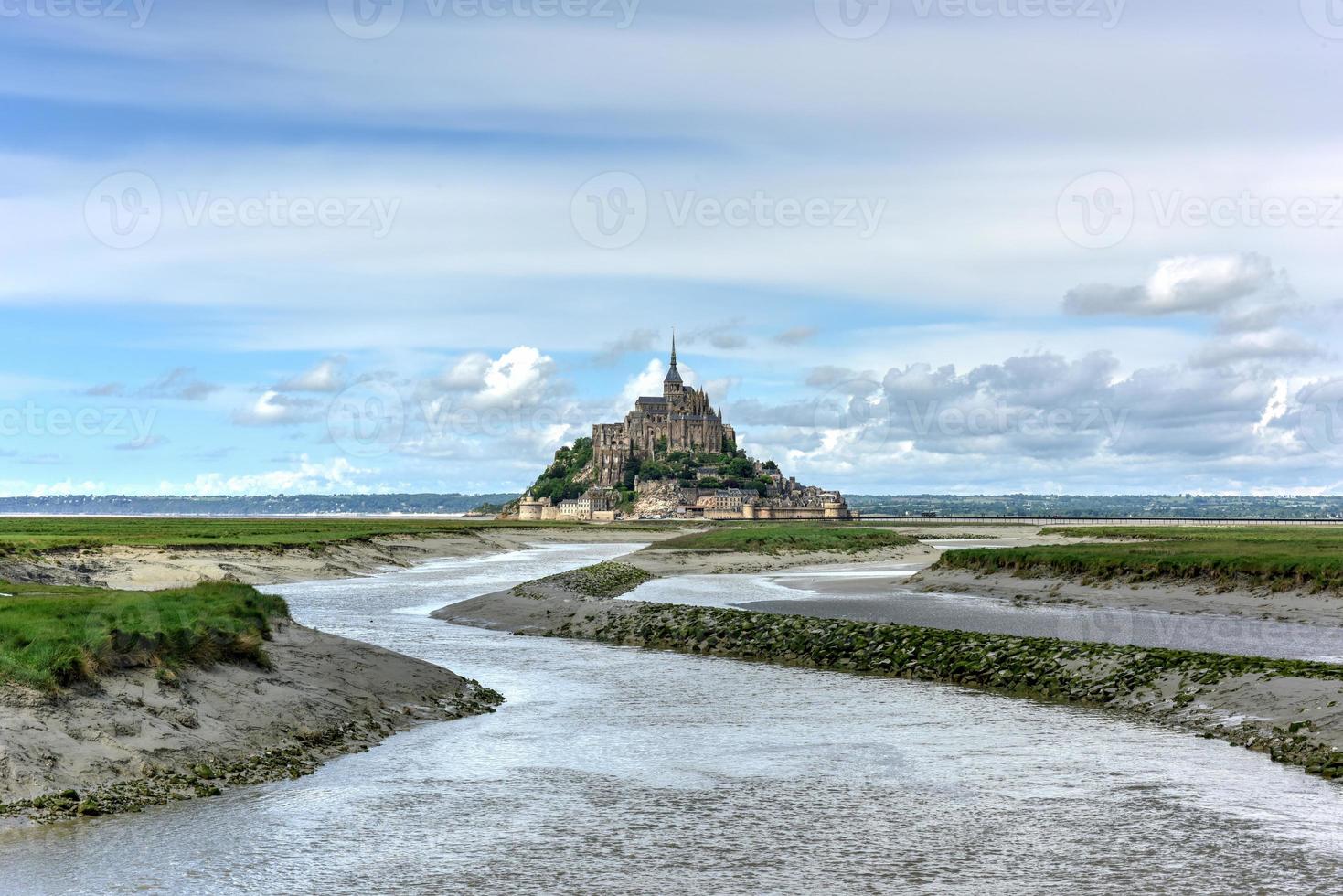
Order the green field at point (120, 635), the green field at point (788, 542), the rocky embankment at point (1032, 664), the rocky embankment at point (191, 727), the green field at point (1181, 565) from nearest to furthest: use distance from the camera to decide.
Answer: the rocky embankment at point (191, 727) < the green field at point (120, 635) < the rocky embankment at point (1032, 664) < the green field at point (1181, 565) < the green field at point (788, 542)

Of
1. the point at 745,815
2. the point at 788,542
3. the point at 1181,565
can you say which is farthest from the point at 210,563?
the point at 745,815

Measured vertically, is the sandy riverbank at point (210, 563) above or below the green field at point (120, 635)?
below

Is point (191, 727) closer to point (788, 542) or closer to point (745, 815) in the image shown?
point (745, 815)

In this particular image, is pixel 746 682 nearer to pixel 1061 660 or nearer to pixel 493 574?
pixel 1061 660

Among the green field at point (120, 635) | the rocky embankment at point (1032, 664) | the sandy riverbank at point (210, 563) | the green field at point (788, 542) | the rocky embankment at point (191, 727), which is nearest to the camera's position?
the rocky embankment at point (191, 727)

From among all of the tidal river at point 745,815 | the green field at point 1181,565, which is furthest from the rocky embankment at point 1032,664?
the green field at point 1181,565

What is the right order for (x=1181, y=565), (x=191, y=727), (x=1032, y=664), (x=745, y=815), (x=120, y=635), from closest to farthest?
(x=745, y=815) < (x=191, y=727) < (x=120, y=635) < (x=1032, y=664) < (x=1181, y=565)

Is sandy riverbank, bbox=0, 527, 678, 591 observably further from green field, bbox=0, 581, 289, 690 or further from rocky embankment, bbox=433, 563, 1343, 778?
green field, bbox=0, 581, 289, 690

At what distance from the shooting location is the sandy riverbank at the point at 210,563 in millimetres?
47562

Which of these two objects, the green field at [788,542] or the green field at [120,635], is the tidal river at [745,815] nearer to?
the green field at [120,635]

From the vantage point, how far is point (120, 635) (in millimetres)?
18734

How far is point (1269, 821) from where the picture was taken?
1470cm

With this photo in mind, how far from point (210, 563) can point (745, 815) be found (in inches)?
1963

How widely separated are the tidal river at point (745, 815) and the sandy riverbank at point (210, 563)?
900 inches
